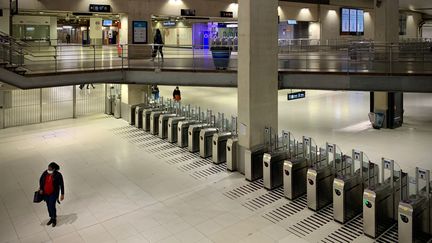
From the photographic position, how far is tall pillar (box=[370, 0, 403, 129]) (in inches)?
671

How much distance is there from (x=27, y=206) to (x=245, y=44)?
22.5 feet

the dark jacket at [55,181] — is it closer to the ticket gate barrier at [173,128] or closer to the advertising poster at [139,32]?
the ticket gate barrier at [173,128]

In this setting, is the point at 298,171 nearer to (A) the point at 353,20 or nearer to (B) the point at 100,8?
(B) the point at 100,8

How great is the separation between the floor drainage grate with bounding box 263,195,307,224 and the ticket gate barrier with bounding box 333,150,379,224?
3.15 feet

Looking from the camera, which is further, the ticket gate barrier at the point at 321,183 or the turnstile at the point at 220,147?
the turnstile at the point at 220,147

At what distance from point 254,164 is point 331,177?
91.4 inches

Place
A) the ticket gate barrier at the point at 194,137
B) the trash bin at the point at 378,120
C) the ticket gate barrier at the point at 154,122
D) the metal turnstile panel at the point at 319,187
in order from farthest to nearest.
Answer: the trash bin at the point at 378,120 → the ticket gate barrier at the point at 154,122 → the ticket gate barrier at the point at 194,137 → the metal turnstile panel at the point at 319,187

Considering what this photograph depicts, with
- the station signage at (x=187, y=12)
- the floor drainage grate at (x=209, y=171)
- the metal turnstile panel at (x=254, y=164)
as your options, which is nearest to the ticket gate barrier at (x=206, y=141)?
the floor drainage grate at (x=209, y=171)

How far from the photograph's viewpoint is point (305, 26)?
88.7 feet

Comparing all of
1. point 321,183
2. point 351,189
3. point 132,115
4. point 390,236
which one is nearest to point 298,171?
point 321,183

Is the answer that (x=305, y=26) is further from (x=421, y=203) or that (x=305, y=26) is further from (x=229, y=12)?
(x=421, y=203)

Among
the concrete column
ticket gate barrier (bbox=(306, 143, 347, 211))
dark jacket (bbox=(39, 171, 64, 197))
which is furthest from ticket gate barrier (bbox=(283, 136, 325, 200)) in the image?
the concrete column

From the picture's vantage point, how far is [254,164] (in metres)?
10.9

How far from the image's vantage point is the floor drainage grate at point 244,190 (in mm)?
10000
